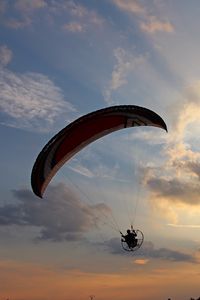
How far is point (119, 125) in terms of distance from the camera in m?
42.9

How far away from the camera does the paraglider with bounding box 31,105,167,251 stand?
133 feet

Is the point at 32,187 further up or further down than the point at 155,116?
further down

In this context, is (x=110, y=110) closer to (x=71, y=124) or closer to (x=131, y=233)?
(x=71, y=124)

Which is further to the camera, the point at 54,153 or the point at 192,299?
the point at 192,299

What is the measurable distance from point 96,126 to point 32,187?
20.3ft

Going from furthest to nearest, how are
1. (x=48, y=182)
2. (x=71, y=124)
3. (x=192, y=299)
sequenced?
(x=192, y=299) < (x=48, y=182) < (x=71, y=124)

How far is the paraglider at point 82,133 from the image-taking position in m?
40.6

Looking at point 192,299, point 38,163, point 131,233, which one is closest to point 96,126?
point 38,163

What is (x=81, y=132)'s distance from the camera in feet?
137

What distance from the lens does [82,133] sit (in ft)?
137

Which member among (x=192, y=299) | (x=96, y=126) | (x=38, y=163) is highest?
(x=96, y=126)

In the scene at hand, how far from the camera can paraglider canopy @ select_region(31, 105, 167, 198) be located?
133 ft

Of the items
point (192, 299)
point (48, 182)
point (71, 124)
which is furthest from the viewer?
point (192, 299)

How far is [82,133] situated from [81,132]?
236 mm
